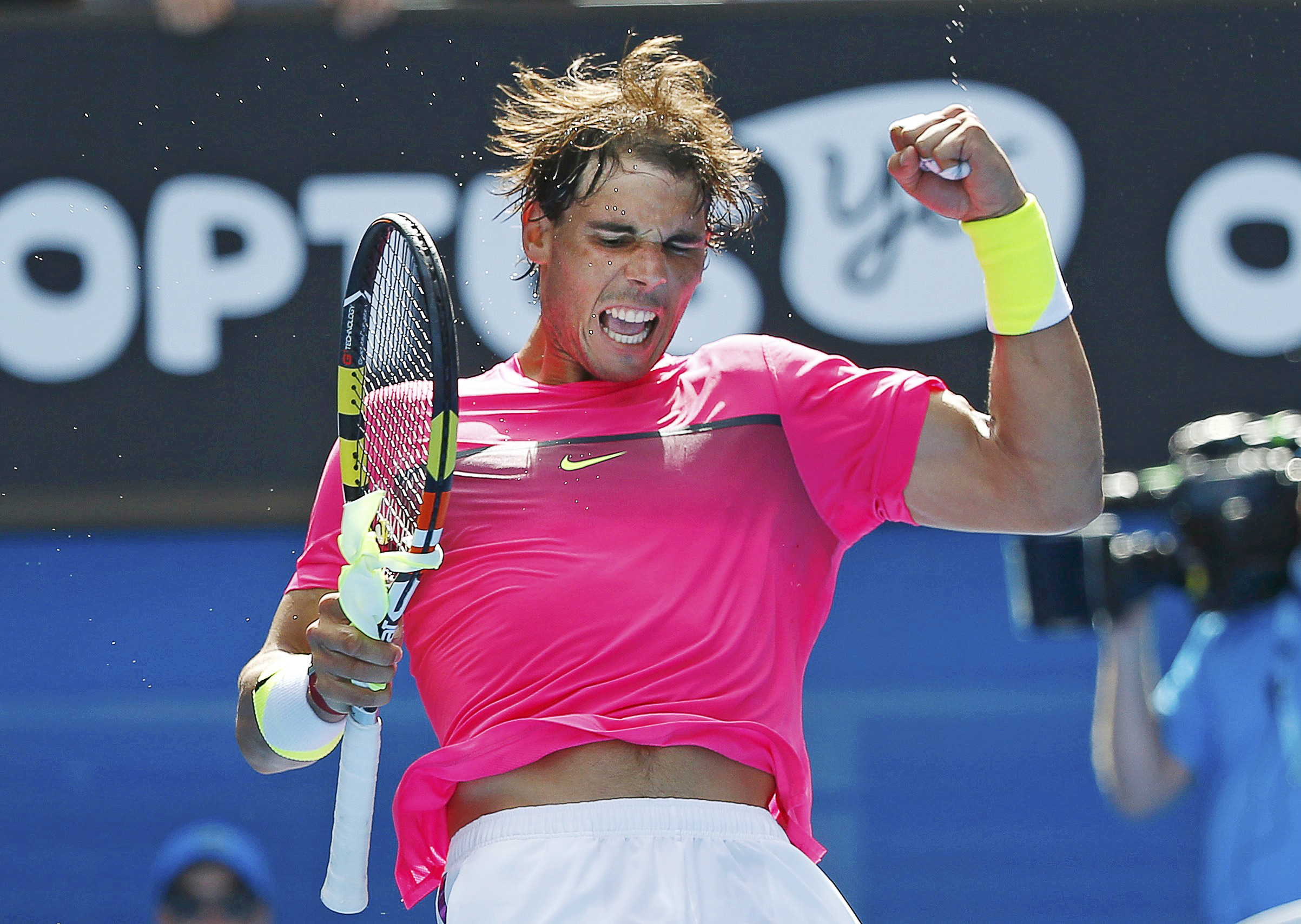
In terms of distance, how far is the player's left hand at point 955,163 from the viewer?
7.22 feet

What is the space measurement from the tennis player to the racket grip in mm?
53

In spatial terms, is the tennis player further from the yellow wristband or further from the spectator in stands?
the spectator in stands

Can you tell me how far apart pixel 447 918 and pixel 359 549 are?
1.63ft

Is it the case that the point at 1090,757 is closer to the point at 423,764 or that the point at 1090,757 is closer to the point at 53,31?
the point at 423,764

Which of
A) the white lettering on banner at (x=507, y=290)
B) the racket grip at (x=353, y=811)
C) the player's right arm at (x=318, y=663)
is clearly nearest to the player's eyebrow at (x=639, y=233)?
the player's right arm at (x=318, y=663)

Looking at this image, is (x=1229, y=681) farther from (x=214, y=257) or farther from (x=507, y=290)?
(x=214, y=257)

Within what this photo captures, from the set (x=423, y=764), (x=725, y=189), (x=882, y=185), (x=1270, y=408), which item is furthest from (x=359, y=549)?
(x=1270, y=408)

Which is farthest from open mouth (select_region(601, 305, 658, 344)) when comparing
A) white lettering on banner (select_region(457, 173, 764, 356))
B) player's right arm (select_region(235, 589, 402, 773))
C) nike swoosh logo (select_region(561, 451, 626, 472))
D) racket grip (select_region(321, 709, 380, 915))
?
white lettering on banner (select_region(457, 173, 764, 356))

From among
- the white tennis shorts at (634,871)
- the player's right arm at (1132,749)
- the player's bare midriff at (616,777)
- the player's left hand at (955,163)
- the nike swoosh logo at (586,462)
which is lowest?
the player's right arm at (1132,749)

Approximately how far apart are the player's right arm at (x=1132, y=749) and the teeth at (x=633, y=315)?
6.38 ft

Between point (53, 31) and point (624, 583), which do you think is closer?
point (624, 583)

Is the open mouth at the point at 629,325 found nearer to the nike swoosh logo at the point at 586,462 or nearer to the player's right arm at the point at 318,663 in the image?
the nike swoosh logo at the point at 586,462

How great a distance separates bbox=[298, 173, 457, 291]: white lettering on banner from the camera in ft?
15.2

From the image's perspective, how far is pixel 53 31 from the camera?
4.62 meters
